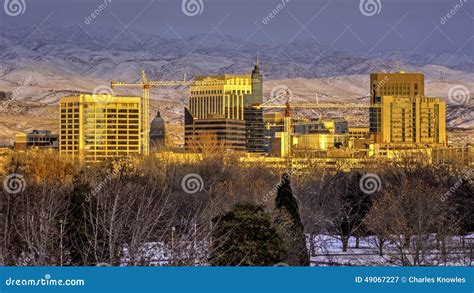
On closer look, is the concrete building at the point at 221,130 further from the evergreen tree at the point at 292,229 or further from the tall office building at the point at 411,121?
the evergreen tree at the point at 292,229

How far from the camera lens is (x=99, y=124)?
161 m

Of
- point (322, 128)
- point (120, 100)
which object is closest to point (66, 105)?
point (120, 100)

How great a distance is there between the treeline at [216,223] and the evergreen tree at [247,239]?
0.02 meters

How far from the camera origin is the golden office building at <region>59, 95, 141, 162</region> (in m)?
156

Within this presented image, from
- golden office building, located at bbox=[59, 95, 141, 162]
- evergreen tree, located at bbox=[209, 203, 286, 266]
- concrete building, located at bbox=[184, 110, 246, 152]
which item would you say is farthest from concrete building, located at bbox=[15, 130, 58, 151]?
evergreen tree, located at bbox=[209, 203, 286, 266]

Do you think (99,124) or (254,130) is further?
(254,130)

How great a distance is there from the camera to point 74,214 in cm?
2156

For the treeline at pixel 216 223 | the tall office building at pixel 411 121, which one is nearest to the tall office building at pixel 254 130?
the tall office building at pixel 411 121

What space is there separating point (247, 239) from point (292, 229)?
27.4ft

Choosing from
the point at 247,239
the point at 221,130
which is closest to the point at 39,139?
the point at 221,130

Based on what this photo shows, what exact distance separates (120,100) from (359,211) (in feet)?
400

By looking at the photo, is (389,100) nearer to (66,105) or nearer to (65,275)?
(66,105)

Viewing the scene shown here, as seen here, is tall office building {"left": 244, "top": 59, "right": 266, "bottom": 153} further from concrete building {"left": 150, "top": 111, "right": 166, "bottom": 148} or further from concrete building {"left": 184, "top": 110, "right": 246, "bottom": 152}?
concrete building {"left": 150, "top": 111, "right": 166, "bottom": 148}

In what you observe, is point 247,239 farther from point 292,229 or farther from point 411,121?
point 411,121
